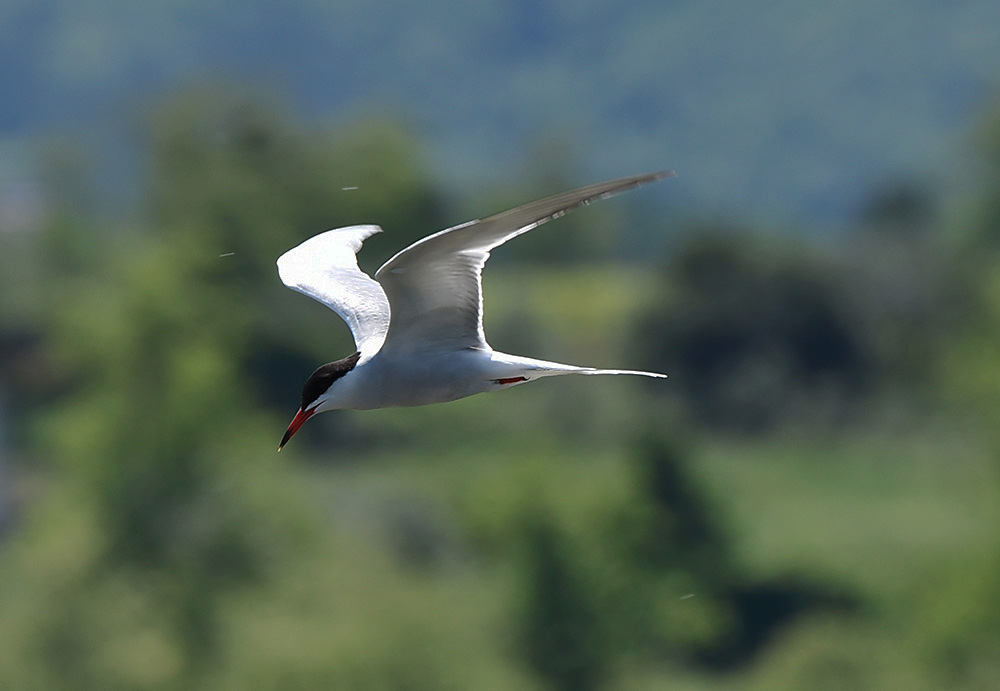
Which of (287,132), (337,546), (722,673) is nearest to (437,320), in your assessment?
(337,546)

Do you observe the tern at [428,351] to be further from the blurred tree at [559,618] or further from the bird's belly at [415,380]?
the blurred tree at [559,618]

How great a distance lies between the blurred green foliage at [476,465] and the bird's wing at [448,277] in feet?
57.7

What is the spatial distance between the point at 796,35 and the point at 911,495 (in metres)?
130

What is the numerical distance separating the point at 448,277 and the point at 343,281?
5.68ft

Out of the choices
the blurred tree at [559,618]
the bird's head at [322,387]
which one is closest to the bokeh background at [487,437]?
the blurred tree at [559,618]

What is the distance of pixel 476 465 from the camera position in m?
57.5

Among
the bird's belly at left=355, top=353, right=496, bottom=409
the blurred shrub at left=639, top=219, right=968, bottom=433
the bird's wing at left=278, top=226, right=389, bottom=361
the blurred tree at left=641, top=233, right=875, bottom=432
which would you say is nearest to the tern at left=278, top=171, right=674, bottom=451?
the bird's belly at left=355, top=353, right=496, bottom=409

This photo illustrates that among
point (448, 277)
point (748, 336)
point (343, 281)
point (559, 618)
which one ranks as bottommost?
point (748, 336)

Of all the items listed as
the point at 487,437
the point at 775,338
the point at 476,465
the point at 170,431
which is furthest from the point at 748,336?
the point at 170,431

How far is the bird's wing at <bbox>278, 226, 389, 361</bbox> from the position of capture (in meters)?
7.70

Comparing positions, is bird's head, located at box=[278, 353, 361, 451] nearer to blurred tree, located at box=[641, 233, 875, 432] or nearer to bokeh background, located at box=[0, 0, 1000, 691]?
bokeh background, located at box=[0, 0, 1000, 691]

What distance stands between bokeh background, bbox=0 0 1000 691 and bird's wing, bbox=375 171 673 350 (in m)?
25.5

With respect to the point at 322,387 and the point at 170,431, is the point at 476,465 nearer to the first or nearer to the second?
the point at 170,431

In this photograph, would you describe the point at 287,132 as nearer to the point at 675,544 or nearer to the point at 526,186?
the point at 526,186
